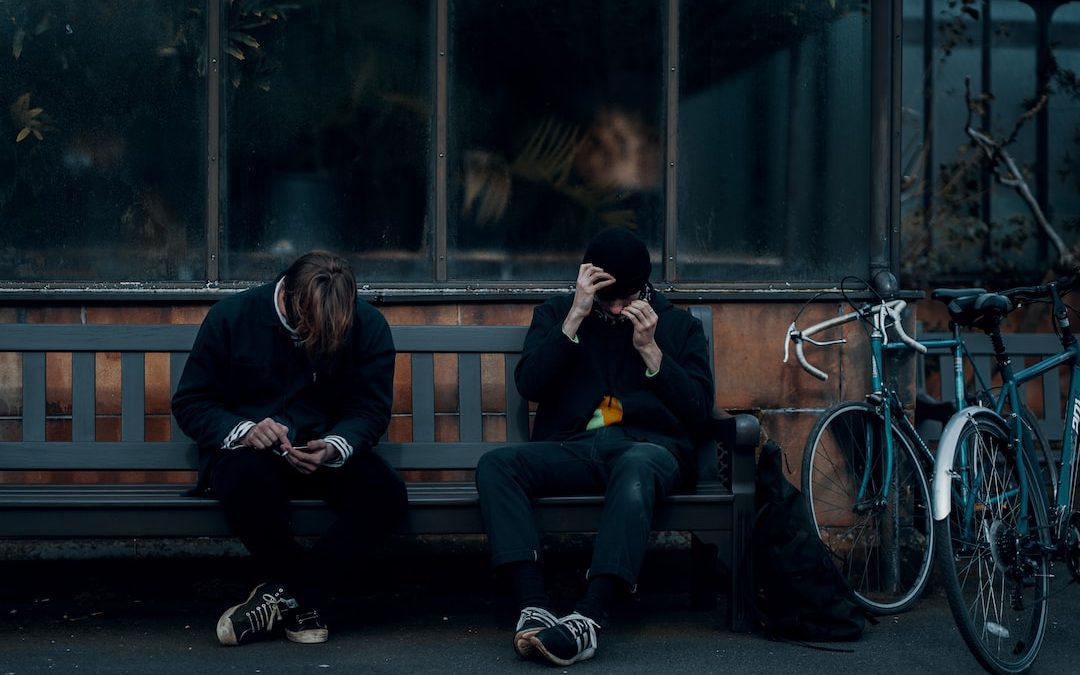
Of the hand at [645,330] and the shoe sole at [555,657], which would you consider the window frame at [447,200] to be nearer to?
the hand at [645,330]

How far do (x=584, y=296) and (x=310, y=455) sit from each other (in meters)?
1.14

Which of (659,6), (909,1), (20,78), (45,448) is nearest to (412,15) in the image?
(659,6)

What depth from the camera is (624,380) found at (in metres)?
5.34

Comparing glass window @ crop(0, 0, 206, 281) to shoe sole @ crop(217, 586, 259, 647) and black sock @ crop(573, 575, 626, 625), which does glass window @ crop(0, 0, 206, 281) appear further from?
black sock @ crop(573, 575, 626, 625)

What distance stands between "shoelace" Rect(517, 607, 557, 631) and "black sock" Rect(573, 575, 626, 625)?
4.2 inches

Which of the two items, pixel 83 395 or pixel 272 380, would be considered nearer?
pixel 272 380

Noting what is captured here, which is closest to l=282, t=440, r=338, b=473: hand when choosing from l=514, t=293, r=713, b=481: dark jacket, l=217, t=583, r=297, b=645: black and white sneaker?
l=217, t=583, r=297, b=645: black and white sneaker

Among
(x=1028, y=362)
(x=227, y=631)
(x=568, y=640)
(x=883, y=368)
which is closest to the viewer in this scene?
(x=568, y=640)

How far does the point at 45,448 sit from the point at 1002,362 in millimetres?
3579

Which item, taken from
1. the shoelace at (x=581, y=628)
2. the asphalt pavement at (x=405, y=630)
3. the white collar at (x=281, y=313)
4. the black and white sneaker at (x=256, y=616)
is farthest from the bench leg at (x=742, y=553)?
the white collar at (x=281, y=313)

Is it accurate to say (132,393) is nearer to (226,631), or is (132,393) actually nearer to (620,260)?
(226,631)

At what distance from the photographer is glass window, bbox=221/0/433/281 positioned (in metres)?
6.09

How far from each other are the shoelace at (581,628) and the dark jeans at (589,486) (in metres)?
0.17

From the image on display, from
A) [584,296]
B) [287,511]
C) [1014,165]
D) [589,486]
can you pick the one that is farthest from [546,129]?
[1014,165]
